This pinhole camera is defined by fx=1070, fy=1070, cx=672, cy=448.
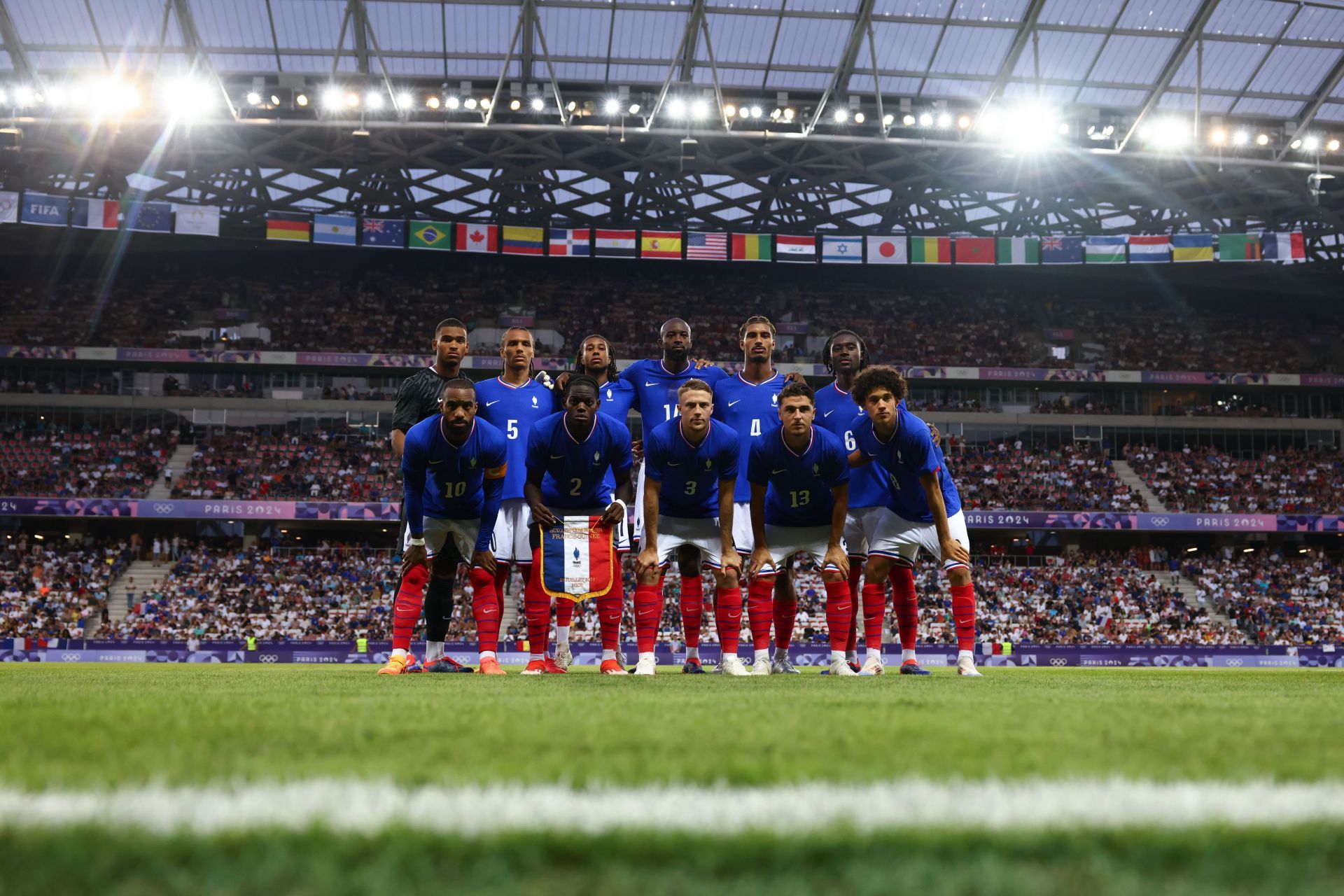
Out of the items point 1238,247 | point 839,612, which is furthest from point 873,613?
point 1238,247

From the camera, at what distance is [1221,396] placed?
147 feet

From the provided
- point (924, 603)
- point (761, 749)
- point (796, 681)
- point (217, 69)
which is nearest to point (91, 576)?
point (217, 69)

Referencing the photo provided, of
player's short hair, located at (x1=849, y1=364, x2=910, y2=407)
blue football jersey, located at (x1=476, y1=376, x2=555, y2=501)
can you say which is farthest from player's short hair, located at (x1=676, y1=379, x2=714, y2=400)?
blue football jersey, located at (x1=476, y1=376, x2=555, y2=501)

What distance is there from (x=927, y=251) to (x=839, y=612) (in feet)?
110

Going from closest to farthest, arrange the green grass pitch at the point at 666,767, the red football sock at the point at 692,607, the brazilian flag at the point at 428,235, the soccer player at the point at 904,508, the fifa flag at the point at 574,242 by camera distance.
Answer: the green grass pitch at the point at 666,767, the soccer player at the point at 904,508, the red football sock at the point at 692,607, the brazilian flag at the point at 428,235, the fifa flag at the point at 574,242

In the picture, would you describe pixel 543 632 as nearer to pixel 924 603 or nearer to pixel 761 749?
pixel 761 749

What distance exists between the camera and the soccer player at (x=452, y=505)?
770 centimetres

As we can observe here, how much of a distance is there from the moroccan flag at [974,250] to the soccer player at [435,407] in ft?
109

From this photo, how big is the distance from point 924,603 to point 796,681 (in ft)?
86.0

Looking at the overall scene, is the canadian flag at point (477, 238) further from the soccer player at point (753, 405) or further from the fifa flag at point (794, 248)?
the soccer player at point (753, 405)

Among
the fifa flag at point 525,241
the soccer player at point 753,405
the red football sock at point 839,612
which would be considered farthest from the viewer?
the fifa flag at point 525,241

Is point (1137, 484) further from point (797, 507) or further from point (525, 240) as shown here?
point (797, 507)

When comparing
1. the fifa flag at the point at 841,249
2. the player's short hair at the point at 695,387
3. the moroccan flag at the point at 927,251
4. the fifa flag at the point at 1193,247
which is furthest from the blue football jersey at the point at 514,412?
the fifa flag at the point at 1193,247

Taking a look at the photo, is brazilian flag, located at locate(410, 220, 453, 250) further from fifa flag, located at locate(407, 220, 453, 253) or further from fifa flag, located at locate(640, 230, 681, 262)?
fifa flag, located at locate(640, 230, 681, 262)
